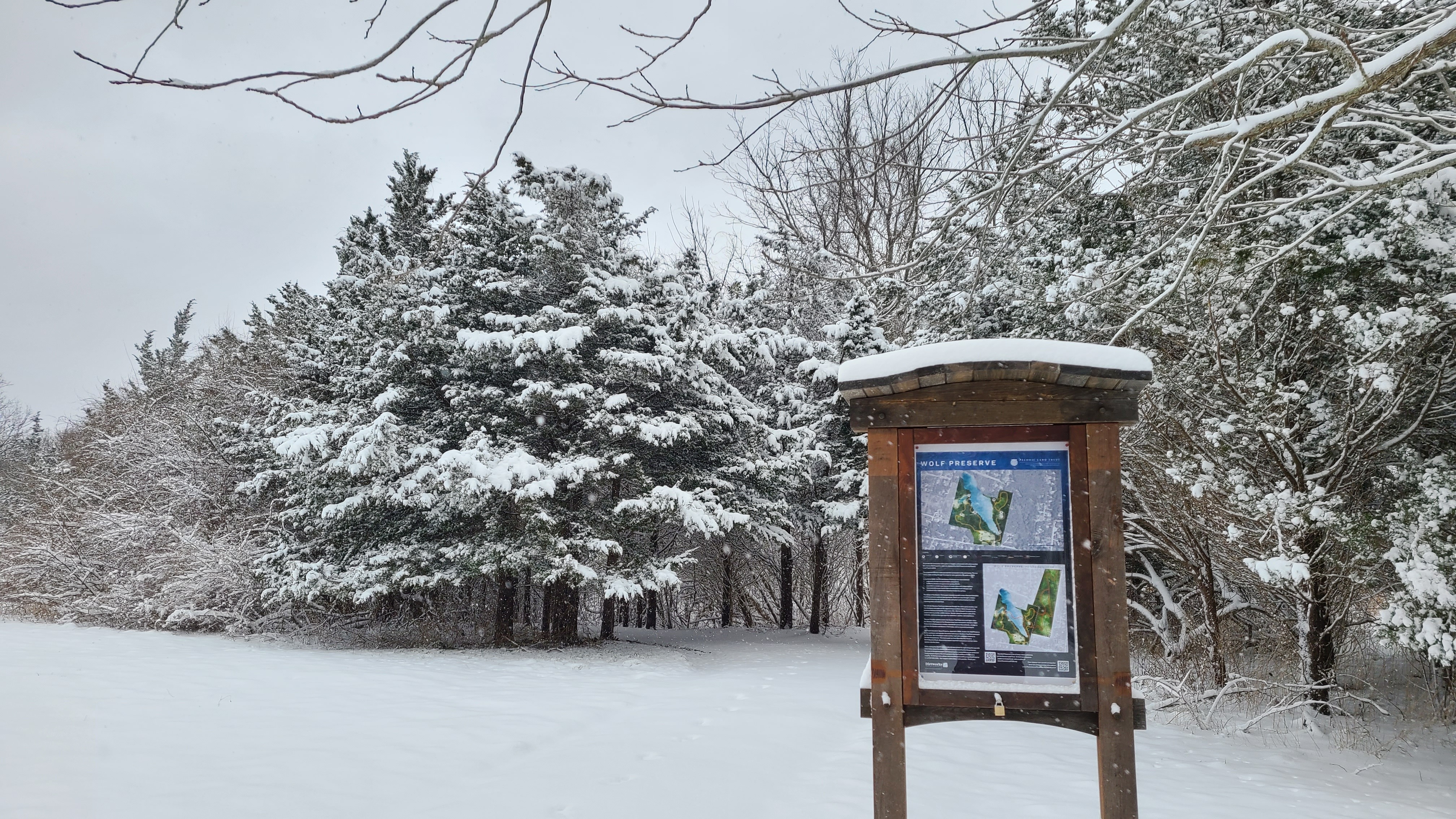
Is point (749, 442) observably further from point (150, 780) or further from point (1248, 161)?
point (150, 780)

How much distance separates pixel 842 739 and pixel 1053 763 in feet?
4.72

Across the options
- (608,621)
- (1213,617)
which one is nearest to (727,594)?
(608,621)

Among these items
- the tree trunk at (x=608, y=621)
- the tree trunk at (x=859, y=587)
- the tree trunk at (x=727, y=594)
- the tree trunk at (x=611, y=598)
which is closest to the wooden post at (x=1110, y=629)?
the tree trunk at (x=611, y=598)

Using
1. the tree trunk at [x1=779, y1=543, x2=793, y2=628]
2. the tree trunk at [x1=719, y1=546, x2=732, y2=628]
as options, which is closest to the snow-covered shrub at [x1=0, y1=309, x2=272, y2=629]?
the tree trunk at [x1=719, y1=546, x2=732, y2=628]

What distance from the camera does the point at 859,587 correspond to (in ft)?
66.7

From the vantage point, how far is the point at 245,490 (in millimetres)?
13031

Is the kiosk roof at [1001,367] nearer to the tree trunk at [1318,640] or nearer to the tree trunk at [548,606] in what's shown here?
the tree trunk at [1318,640]

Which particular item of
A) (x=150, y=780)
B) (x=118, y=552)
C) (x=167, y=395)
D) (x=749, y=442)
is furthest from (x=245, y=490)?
(x=150, y=780)

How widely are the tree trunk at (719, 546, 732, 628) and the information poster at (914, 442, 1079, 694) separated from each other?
1412cm

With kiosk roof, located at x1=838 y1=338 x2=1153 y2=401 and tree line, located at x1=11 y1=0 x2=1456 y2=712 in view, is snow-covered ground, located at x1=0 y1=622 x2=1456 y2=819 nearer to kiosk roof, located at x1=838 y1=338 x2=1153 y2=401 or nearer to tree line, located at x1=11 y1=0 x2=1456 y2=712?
tree line, located at x1=11 y1=0 x2=1456 y2=712

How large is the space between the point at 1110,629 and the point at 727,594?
15146mm

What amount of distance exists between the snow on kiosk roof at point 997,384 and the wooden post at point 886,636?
16cm

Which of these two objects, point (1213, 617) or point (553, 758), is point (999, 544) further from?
point (1213, 617)

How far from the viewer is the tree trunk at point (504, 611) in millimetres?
12070
